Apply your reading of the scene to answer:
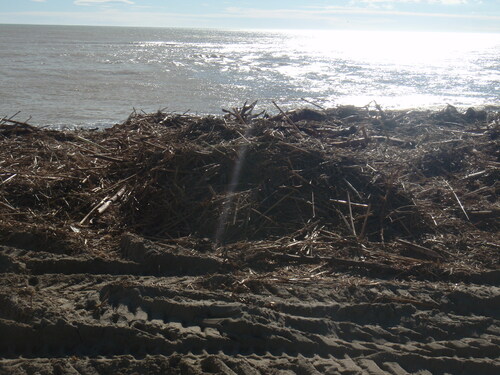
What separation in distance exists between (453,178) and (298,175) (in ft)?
7.24

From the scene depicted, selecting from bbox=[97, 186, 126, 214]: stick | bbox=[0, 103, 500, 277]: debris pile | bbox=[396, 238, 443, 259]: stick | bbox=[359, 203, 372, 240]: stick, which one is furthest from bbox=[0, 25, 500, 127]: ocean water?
bbox=[396, 238, 443, 259]: stick

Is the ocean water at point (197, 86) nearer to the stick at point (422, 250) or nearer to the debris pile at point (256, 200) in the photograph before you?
the debris pile at point (256, 200)

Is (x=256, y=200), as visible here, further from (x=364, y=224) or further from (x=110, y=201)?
(x=110, y=201)

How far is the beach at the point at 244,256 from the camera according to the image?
3373 mm

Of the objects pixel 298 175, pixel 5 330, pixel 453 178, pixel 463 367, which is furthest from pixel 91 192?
pixel 453 178

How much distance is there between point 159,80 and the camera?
2642 cm

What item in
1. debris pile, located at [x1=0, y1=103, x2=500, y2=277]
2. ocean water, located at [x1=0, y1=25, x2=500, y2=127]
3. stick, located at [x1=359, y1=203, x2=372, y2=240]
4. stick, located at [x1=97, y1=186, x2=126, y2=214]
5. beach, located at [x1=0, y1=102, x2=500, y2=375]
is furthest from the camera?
ocean water, located at [x1=0, y1=25, x2=500, y2=127]

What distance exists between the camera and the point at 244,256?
14.9 feet

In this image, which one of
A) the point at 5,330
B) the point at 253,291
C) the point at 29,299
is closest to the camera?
the point at 5,330

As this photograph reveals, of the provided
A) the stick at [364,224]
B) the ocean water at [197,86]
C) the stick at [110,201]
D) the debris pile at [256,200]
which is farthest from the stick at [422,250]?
the ocean water at [197,86]

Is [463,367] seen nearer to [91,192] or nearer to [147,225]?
[147,225]

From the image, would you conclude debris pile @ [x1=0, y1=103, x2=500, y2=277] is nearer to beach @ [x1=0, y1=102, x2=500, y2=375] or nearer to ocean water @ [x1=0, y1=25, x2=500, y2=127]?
beach @ [x1=0, y1=102, x2=500, y2=375]

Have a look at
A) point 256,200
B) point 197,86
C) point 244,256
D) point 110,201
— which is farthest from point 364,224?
point 197,86

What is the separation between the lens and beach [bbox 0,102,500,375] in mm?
3373
